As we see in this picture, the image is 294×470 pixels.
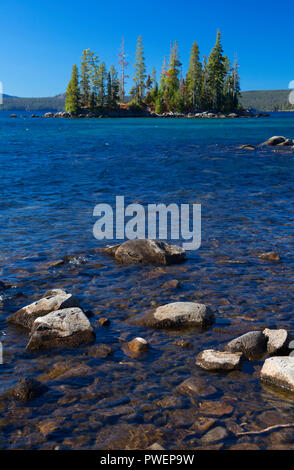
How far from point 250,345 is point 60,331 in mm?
2595

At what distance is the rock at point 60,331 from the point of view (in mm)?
5621

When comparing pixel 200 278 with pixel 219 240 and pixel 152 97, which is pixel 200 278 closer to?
pixel 219 240


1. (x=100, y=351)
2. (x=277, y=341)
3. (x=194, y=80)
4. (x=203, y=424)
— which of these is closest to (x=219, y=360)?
(x=277, y=341)

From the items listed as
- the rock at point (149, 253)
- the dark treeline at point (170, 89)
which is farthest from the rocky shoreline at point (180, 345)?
the dark treeline at point (170, 89)

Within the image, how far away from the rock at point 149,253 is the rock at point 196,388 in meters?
4.15

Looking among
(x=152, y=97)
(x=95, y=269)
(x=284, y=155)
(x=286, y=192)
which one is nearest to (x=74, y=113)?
(x=152, y=97)

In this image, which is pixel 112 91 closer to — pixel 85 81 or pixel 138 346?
pixel 85 81

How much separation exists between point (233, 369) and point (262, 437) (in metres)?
1.18

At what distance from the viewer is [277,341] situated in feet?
18.0

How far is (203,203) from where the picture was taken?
15.1 meters

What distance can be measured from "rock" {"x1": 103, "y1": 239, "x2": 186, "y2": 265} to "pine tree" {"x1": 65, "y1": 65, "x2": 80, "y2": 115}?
11645 centimetres

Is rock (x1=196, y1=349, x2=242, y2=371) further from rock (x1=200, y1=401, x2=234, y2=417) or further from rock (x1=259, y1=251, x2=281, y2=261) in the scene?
rock (x1=259, y1=251, x2=281, y2=261)

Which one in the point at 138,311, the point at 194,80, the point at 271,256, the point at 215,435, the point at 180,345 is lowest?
the point at 215,435

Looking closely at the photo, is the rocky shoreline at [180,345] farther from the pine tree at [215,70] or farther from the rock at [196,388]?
the pine tree at [215,70]
